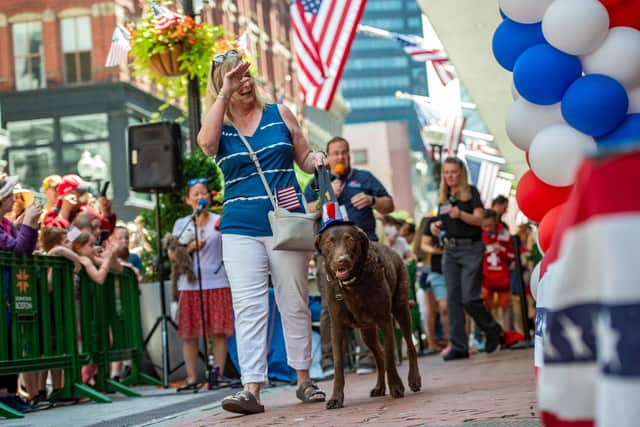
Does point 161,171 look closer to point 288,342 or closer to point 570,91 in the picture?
point 288,342

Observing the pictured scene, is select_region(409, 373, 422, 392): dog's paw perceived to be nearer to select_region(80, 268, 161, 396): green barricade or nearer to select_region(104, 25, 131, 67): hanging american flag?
select_region(80, 268, 161, 396): green barricade

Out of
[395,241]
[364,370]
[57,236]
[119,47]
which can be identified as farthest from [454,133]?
[57,236]

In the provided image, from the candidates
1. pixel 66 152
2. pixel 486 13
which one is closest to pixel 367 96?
pixel 66 152

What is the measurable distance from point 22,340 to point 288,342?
2667 millimetres

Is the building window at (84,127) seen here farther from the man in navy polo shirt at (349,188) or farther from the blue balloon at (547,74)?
the blue balloon at (547,74)

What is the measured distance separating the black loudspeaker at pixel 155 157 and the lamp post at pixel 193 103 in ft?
7.21

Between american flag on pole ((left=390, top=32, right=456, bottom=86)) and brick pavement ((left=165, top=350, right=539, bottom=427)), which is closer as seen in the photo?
brick pavement ((left=165, top=350, right=539, bottom=427))

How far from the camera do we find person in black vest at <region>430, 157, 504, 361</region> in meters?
12.0

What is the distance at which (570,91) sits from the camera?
6090mm

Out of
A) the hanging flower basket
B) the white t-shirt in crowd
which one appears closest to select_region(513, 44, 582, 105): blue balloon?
the white t-shirt in crowd

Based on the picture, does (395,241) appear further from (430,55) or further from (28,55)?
(28,55)

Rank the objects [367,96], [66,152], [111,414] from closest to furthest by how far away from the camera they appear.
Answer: [111,414] < [66,152] < [367,96]

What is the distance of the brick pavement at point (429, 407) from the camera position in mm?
5273

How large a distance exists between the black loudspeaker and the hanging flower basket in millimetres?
2941
